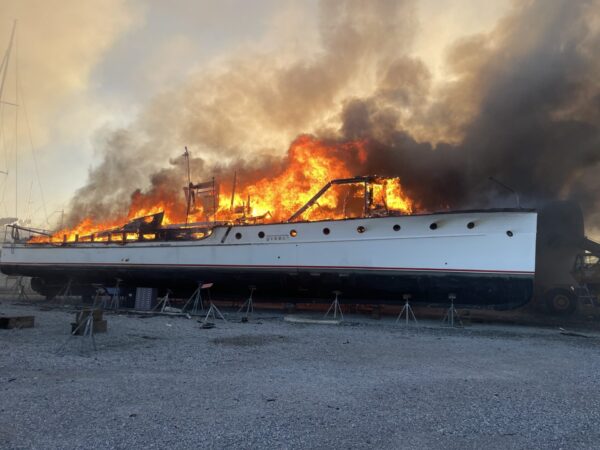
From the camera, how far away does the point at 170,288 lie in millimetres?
18906

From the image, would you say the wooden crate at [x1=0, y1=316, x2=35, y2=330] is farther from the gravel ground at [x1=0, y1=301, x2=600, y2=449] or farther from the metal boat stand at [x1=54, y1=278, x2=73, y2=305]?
the metal boat stand at [x1=54, y1=278, x2=73, y2=305]

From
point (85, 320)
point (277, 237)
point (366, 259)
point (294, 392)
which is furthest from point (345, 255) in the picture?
point (294, 392)

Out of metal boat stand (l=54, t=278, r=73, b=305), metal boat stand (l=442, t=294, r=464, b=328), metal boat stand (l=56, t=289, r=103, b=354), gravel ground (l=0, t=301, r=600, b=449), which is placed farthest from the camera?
metal boat stand (l=54, t=278, r=73, b=305)

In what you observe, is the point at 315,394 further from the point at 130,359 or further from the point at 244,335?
the point at 244,335

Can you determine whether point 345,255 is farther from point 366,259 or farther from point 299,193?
point 299,193

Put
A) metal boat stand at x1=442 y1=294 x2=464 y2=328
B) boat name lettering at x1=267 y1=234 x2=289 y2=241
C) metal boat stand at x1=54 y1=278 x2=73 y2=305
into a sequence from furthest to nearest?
metal boat stand at x1=54 y1=278 x2=73 y2=305
boat name lettering at x1=267 y1=234 x2=289 y2=241
metal boat stand at x1=442 y1=294 x2=464 y2=328

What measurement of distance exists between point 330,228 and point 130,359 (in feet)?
31.3

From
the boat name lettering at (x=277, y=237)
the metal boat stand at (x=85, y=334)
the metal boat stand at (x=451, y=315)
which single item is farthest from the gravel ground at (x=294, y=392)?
the boat name lettering at (x=277, y=237)

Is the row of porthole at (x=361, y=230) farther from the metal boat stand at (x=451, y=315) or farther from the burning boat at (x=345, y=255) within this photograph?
the metal boat stand at (x=451, y=315)

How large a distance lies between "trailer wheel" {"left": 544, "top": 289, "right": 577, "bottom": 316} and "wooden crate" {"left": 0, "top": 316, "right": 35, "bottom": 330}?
18514 millimetres

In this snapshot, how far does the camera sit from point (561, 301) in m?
16.7

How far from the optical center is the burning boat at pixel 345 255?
14.1 metres

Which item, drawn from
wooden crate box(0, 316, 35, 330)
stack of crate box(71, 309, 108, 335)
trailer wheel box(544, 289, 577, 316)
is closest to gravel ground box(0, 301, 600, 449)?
stack of crate box(71, 309, 108, 335)

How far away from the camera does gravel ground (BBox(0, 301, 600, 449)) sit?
4.31 m
